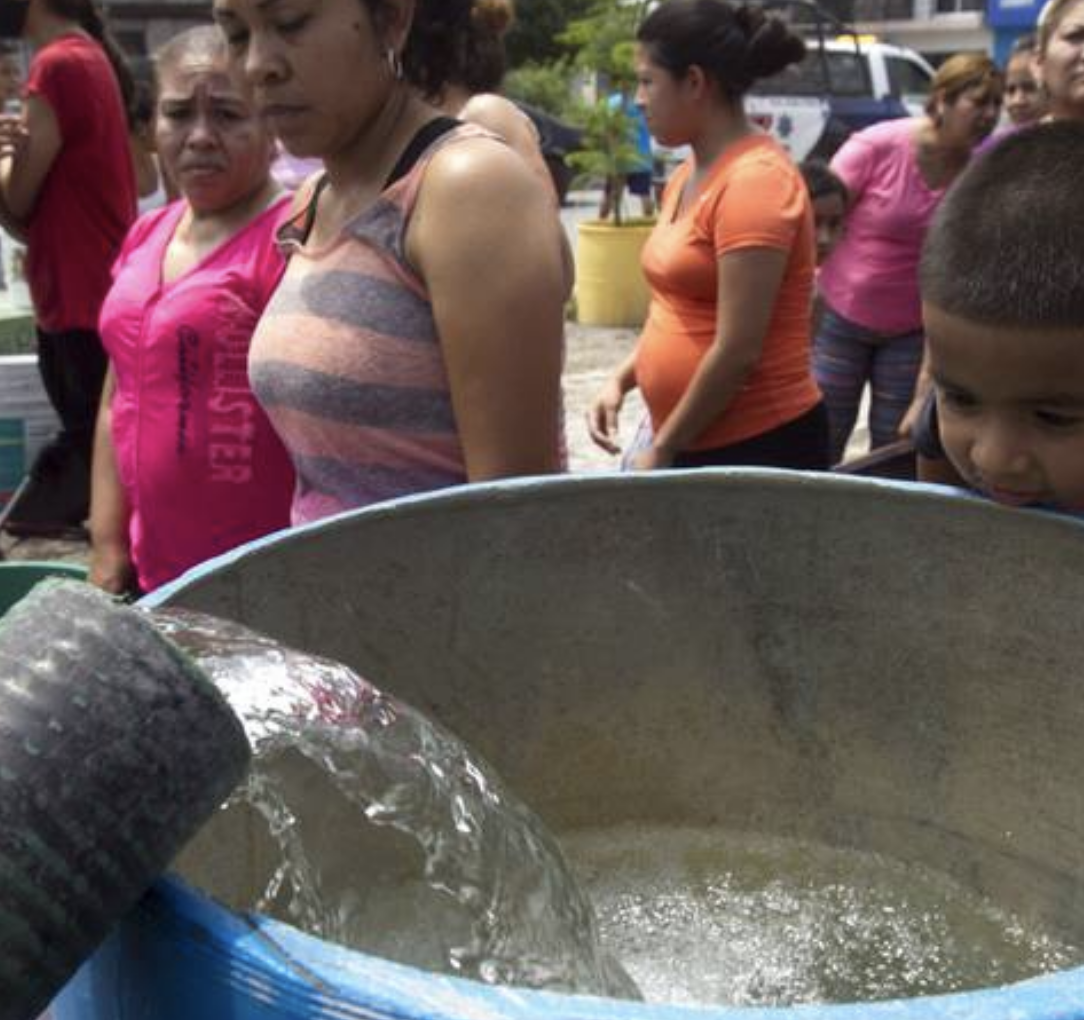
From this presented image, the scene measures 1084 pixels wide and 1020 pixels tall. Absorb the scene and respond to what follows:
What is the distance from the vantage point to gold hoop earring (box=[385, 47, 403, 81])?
1628mm

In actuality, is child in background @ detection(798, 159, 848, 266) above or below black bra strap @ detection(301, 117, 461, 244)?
below

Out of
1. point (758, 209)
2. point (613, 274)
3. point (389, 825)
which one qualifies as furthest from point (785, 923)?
point (613, 274)

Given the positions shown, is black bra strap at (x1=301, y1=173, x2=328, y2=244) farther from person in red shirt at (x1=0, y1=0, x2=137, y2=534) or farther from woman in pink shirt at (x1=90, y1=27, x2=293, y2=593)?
person in red shirt at (x1=0, y1=0, x2=137, y2=534)

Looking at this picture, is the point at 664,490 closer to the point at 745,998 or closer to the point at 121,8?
the point at 745,998

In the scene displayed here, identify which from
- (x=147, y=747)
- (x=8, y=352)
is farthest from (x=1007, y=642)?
(x=8, y=352)

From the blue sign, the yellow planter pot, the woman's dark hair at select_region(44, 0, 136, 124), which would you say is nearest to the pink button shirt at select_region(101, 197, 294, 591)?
the woman's dark hair at select_region(44, 0, 136, 124)

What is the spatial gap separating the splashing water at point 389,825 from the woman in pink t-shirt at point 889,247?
119 inches

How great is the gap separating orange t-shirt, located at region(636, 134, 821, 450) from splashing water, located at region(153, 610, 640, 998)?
1847mm

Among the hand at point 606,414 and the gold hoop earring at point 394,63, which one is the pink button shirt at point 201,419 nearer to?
the gold hoop earring at point 394,63

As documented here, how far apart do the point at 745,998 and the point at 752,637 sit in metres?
0.39

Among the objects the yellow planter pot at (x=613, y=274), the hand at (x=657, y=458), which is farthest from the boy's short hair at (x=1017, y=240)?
the yellow planter pot at (x=613, y=274)

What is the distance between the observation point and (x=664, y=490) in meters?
1.49

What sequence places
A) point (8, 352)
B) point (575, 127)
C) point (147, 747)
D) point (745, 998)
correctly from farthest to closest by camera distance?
point (575, 127) → point (8, 352) → point (745, 998) → point (147, 747)

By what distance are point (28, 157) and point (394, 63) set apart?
2.55 metres
